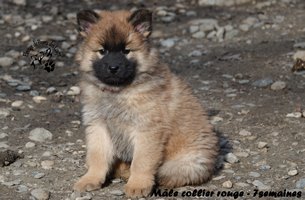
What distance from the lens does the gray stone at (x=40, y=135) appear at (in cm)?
606

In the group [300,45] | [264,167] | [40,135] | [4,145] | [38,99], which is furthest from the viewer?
[300,45]

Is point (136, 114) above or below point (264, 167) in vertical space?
above

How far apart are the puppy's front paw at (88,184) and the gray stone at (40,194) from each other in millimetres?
212

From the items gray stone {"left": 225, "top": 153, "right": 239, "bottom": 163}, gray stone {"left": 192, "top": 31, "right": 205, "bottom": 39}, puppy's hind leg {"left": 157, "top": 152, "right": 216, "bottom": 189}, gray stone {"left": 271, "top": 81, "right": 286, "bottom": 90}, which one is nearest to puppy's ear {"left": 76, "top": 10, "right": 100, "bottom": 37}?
puppy's hind leg {"left": 157, "top": 152, "right": 216, "bottom": 189}

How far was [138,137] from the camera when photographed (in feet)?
16.4

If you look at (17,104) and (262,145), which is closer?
(262,145)

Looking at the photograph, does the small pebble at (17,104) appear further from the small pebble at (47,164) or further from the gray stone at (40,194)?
the gray stone at (40,194)

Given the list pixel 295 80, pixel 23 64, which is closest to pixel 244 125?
pixel 295 80

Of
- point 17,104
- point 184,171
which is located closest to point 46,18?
point 17,104

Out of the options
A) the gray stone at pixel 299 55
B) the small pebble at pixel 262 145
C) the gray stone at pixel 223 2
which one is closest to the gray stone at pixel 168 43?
the gray stone at pixel 223 2

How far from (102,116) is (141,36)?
66 centimetres

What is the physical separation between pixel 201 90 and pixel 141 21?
2264mm

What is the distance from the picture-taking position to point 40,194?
4.94 m

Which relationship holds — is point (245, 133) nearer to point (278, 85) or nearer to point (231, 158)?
point (231, 158)
